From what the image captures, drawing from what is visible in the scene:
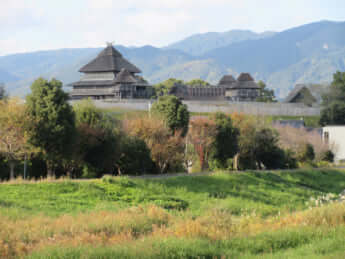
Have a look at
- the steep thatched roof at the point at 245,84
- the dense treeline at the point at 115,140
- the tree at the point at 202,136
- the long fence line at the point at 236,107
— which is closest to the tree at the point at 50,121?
the dense treeline at the point at 115,140

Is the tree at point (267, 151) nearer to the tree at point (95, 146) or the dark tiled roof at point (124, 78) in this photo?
the tree at point (95, 146)

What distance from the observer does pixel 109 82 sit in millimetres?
82000

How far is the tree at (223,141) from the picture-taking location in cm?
3862

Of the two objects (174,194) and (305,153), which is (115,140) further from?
(305,153)

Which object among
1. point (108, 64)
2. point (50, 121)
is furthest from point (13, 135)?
point (108, 64)

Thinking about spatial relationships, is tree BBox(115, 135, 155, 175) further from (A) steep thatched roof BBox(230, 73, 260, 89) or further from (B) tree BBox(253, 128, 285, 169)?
(A) steep thatched roof BBox(230, 73, 260, 89)

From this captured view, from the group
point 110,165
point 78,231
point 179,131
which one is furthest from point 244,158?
point 78,231

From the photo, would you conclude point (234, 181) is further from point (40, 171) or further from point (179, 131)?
point (40, 171)

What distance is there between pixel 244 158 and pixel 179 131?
793 centimetres

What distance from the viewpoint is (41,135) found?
28344 millimetres

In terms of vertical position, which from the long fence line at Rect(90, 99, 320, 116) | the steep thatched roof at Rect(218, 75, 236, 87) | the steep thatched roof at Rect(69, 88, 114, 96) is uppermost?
the steep thatched roof at Rect(218, 75, 236, 87)

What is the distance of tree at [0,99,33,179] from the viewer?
27094 mm

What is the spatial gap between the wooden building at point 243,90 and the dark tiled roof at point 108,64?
76.9 ft

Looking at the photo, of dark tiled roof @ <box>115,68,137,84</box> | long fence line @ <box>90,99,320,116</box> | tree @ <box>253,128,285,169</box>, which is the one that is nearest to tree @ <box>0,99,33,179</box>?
tree @ <box>253,128,285,169</box>
